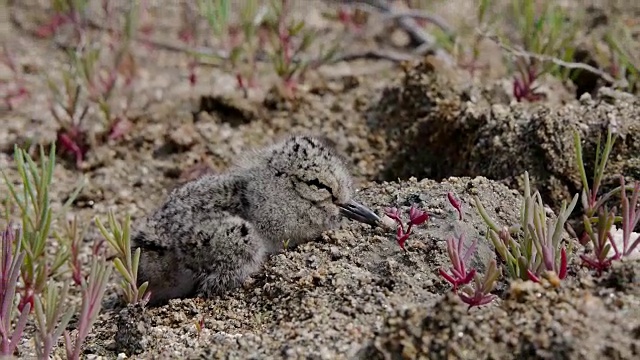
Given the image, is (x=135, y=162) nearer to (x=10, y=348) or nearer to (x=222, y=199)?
(x=222, y=199)

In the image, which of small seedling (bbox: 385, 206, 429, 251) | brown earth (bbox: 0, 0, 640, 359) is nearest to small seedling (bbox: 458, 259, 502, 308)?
brown earth (bbox: 0, 0, 640, 359)

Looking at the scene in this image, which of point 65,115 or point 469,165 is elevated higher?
point 469,165

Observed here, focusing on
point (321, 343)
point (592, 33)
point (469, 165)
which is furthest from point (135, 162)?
point (592, 33)

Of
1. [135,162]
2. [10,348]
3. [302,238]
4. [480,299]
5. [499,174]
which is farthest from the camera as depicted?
[135,162]

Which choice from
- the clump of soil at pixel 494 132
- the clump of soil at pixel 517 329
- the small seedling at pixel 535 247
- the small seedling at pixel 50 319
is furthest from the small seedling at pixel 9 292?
the clump of soil at pixel 494 132

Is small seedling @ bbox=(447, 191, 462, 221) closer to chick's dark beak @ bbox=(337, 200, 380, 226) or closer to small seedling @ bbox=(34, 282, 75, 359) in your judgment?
chick's dark beak @ bbox=(337, 200, 380, 226)

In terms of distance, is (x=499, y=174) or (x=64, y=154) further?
(x=64, y=154)

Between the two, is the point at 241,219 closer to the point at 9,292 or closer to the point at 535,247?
the point at 9,292
